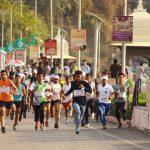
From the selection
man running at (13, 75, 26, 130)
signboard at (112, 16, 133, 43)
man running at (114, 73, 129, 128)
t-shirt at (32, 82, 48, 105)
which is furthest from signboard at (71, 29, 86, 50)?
t-shirt at (32, 82, 48, 105)

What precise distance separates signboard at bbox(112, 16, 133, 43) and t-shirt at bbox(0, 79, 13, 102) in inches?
255

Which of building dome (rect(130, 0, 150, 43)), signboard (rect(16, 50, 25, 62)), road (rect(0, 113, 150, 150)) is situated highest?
building dome (rect(130, 0, 150, 43))

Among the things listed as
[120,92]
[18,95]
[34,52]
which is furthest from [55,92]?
[34,52]

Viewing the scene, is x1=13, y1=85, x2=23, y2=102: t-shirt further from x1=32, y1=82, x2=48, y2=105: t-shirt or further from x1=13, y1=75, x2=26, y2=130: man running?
x1=32, y1=82, x2=48, y2=105: t-shirt

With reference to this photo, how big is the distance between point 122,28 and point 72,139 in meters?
8.93

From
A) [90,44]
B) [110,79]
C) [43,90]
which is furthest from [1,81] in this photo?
[90,44]

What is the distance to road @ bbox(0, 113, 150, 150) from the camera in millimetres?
20062

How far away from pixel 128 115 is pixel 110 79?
9.42 meters

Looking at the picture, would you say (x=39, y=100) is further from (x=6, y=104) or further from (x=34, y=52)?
(x=34, y=52)

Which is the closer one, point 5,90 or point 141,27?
point 5,90

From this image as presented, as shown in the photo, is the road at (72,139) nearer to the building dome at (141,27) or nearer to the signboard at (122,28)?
the signboard at (122,28)

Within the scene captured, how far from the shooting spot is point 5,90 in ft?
82.7

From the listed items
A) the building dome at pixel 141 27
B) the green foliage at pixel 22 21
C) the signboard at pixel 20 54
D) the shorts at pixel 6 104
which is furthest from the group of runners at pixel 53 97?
the signboard at pixel 20 54

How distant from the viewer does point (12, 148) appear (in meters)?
19.5
